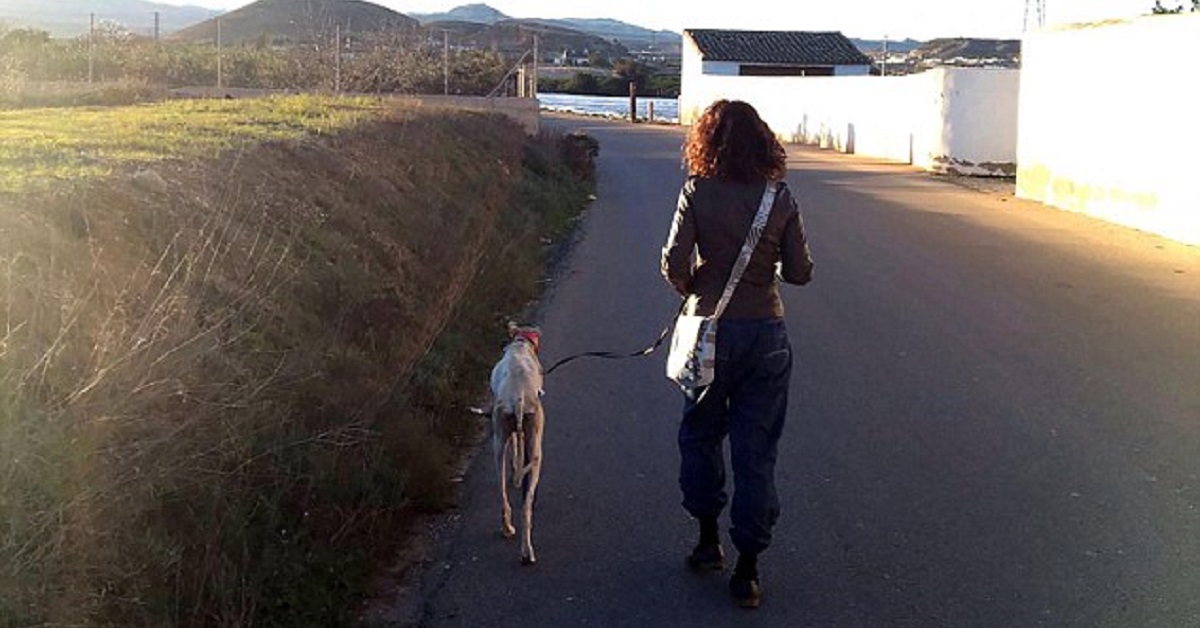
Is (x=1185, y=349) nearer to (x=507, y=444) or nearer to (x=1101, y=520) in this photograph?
(x=1101, y=520)

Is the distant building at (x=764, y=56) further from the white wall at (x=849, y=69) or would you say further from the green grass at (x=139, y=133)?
the green grass at (x=139, y=133)

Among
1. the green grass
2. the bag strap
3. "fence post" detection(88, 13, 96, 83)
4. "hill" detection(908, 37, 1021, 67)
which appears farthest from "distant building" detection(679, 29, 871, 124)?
the bag strap

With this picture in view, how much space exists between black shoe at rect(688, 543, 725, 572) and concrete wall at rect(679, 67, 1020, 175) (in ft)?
51.1

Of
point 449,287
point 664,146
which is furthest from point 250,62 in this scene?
point 449,287

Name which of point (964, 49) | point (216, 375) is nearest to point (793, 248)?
point (216, 375)

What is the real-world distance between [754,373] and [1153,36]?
52.7 feet

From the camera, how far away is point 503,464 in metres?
6.24

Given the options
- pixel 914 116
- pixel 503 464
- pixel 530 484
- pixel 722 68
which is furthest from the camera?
pixel 722 68

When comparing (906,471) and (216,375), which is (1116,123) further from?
(216,375)

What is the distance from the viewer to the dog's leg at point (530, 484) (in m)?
6.01

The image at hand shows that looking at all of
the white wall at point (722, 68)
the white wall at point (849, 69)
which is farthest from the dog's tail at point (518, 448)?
the white wall at point (849, 69)

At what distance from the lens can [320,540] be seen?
5719mm

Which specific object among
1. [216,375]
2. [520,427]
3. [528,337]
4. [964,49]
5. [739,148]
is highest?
[964,49]

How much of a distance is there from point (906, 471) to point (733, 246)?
93.2 inches
